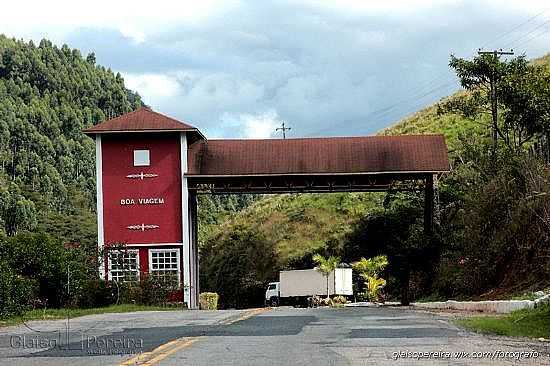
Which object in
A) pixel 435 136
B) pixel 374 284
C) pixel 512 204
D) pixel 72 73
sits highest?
pixel 72 73

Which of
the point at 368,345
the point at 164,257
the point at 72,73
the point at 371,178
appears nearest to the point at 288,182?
the point at 371,178

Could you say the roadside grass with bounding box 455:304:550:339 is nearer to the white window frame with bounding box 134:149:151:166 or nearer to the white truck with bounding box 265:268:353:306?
the white window frame with bounding box 134:149:151:166

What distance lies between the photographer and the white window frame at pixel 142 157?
41.8 meters

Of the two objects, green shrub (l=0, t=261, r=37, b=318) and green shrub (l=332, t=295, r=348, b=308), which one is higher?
green shrub (l=0, t=261, r=37, b=318)

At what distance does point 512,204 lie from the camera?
30031 mm

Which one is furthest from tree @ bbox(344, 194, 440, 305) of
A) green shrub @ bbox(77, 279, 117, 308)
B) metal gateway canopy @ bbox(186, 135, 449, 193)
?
green shrub @ bbox(77, 279, 117, 308)

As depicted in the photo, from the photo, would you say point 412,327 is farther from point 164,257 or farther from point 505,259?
point 164,257

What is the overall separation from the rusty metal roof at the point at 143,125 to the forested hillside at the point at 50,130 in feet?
87.5

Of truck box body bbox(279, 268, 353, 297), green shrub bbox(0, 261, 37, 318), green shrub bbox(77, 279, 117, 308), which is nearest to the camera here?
green shrub bbox(0, 261, 37, 318)

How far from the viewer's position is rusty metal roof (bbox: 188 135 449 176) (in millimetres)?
41969

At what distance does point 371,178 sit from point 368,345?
101 ft

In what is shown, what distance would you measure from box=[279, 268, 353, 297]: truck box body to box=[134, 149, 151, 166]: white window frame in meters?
14.6

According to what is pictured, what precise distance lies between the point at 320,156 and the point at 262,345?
3031cm

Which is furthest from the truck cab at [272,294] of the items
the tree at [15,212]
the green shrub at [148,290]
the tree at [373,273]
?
the tree at [15,212]
